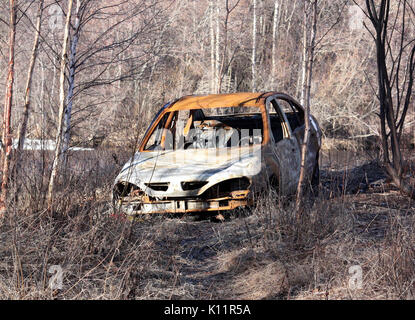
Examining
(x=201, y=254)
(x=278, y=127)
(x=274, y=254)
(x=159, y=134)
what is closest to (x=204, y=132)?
(x=159, y=134)

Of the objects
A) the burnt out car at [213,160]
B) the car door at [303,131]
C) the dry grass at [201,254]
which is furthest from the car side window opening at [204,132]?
the dry grass at [201,254]

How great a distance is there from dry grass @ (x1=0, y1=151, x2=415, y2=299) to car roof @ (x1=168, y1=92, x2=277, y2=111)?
69.7 inches

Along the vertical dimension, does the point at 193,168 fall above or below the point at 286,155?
below

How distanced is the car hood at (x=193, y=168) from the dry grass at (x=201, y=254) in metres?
0.43

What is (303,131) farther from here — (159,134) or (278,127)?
(159,134)

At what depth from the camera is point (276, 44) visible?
970 inches

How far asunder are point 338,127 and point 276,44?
6414mm

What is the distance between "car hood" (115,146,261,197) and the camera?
6270 mm

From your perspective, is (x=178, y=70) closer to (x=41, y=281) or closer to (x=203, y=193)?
(x=203, y=193)

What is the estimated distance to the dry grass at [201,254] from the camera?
13.0ft

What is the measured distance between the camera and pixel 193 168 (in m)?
6.50

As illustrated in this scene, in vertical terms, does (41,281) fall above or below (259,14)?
below

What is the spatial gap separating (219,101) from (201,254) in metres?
2.75

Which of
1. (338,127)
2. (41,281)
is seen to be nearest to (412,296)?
(41,281)
